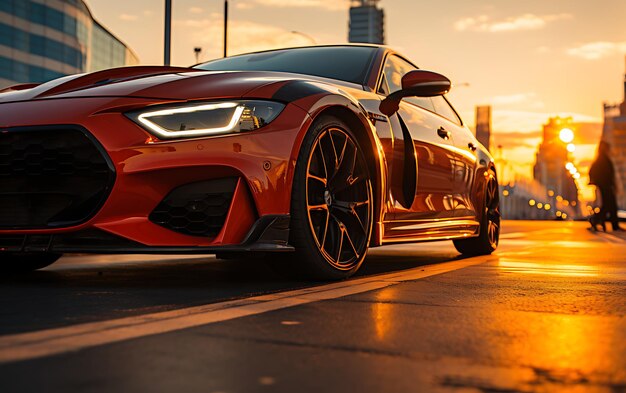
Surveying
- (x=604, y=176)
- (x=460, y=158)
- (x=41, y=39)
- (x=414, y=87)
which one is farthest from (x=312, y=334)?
(x=41, y=39)

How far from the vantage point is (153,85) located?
4344mm

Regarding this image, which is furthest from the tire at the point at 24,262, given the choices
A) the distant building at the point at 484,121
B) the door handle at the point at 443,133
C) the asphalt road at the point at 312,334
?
the distant building at the point at 484,121

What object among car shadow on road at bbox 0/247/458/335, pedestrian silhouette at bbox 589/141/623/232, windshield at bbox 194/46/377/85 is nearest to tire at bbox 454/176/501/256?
car shadow on road at bbox 0/247/458/335

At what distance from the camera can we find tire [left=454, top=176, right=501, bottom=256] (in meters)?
7.85

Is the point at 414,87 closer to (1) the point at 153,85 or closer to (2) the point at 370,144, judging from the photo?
(2) the point at 370,144

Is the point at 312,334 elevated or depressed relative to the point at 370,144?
depressed

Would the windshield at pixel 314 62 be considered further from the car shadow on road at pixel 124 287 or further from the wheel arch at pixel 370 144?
the car shadow on road at pixel 124 287

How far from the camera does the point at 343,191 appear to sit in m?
4.95

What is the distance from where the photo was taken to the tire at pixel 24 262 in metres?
5.31

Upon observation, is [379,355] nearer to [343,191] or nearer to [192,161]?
[192,161]

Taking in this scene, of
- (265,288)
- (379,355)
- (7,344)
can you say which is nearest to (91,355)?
(7,344)

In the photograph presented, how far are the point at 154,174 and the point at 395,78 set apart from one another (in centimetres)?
266

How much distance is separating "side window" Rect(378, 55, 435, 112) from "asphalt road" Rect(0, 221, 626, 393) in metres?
1.53

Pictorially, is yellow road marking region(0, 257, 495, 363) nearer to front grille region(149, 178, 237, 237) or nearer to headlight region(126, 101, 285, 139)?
front grille region(149, 178, 237, 237)
